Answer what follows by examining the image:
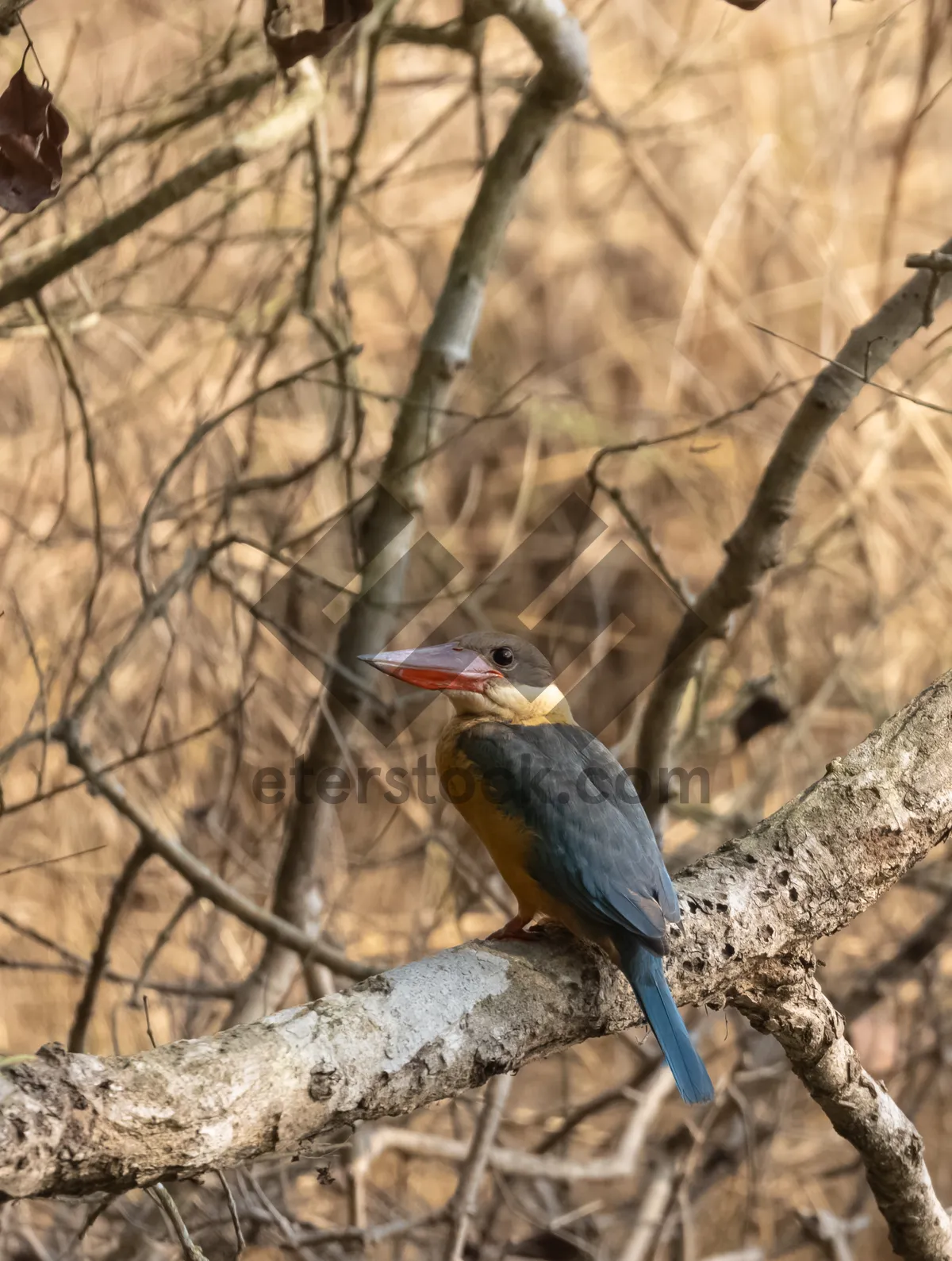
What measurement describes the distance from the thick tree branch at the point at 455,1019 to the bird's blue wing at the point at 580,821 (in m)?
0.09

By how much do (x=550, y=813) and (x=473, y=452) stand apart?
389 cm

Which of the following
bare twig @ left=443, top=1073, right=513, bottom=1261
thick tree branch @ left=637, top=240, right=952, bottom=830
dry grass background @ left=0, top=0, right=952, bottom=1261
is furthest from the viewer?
dry grass background @ left=0, top=0, right=952, bottom=1261

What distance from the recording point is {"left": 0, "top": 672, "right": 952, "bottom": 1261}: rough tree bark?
4.14ft

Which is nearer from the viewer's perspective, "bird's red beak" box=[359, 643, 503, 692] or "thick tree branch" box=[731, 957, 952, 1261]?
"thick tree branch" box=[731, 957, 952, 1261]

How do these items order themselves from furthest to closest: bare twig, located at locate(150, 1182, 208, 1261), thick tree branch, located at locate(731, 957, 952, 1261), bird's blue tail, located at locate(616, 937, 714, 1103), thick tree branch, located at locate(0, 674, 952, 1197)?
thick tree branch, located at locate(731, 957, 952, 1261) → bird's blue tail, located at locate(616, 937, 714, 1103) → bare twig, located at locate(150, 1182, 208, 1261) → thick tree branch, located at locate(0, 674, 952, 1197)

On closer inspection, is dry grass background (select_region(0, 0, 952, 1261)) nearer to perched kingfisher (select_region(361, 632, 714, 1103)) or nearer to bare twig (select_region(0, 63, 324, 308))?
bare twig (select_region(0, 63, 324, 308))

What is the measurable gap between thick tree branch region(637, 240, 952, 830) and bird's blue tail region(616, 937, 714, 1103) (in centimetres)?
84

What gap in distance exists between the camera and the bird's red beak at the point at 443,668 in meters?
2.72

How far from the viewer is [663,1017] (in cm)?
196

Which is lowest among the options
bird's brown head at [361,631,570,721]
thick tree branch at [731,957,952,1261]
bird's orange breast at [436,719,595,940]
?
thick tree branch at [731,957,952,1261]

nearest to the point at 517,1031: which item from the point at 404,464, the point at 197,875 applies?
the point at 197,875

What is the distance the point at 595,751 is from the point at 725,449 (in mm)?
3360

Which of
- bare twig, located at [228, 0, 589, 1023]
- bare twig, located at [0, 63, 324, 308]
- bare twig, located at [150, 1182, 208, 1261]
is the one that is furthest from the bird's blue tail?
bare twig, located at [0, 63, 324, 308]

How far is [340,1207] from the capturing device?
4.48m
